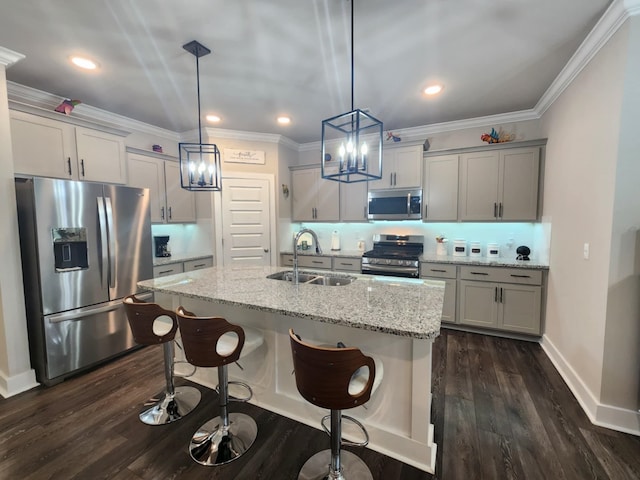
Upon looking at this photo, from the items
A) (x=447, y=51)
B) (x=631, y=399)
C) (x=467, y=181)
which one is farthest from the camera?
(x=467, y=181)

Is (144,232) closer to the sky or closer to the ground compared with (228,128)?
closer to the ground

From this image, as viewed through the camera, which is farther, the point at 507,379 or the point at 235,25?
the point at 507,379

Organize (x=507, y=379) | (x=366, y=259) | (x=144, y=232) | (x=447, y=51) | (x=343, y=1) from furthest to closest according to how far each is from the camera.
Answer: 1. (x=366, y=259)
2. (x=144, y=232)
3. (x=507, y=379)
4. (x=447, y=51)
5. (x=343, y=1)

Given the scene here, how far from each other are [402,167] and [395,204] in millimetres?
518

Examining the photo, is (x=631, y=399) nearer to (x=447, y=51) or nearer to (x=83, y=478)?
(x=447, y=51)

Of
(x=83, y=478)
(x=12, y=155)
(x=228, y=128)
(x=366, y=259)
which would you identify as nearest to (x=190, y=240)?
(x=228, y=128)

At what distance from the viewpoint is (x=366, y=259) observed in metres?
4.05

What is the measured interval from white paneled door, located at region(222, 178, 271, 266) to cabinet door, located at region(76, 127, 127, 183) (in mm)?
→ 1313

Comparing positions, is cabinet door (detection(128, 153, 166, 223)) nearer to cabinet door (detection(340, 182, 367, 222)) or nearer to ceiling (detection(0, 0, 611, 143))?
ceiling (detection(0, 0, 611, 143))

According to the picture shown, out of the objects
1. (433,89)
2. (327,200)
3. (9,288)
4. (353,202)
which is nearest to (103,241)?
(9,288)

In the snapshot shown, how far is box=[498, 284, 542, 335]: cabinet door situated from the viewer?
3.17 m

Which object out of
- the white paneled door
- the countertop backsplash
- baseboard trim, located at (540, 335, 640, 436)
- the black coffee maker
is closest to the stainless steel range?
the countertop backsplash

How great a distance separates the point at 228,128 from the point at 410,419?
4084 mm

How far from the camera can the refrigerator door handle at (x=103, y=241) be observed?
2.76 meters
